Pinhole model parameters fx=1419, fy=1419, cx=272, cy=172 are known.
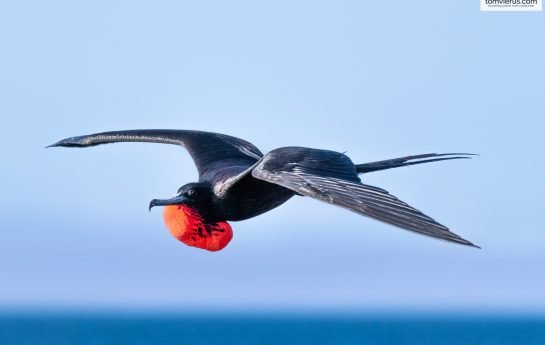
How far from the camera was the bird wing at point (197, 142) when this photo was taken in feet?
37.3

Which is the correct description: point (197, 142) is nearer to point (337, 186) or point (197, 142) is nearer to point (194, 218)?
point (194, 218)

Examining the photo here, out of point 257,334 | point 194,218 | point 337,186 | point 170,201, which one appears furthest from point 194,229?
point 257,334

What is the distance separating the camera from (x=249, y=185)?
1023cm

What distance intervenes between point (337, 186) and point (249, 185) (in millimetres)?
1426

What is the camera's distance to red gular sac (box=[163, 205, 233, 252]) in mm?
10281

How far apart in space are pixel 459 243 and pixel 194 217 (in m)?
3.23

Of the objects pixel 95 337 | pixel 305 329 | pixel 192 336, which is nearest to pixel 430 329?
pixel 305 329

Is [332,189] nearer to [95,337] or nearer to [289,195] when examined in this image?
[289,195]

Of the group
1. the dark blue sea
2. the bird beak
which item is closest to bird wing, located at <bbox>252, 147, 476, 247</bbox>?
the bird beak

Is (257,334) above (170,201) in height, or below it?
above

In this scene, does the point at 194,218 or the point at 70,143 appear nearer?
the point at 194,218

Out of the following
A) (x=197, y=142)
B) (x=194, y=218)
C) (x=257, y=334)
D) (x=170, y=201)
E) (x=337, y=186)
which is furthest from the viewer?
(x=257, y=334)

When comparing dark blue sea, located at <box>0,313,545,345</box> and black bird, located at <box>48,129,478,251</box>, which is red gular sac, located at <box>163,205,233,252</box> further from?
dark blue sea, located at <box>0,313,545,345</box>

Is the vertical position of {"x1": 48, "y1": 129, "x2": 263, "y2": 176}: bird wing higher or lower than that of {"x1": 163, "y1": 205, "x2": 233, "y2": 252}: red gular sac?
higher
